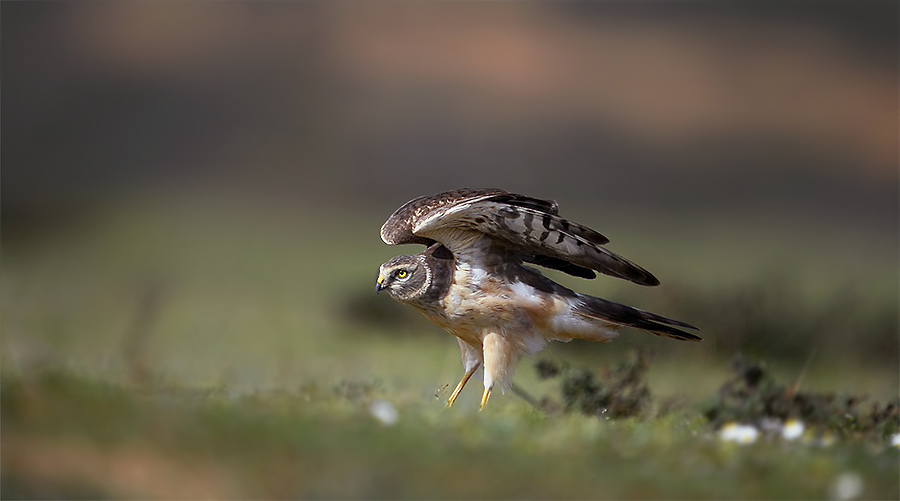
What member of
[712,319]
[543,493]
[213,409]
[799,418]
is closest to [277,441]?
[213,409]

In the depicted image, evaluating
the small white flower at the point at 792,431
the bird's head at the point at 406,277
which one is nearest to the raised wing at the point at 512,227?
the bird's head at the point at 406,277

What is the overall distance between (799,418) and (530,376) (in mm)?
3783

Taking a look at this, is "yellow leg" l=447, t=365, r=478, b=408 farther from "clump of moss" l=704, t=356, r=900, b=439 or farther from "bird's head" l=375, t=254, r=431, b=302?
"clump of moss" l=704, t=356, r=900, b=439

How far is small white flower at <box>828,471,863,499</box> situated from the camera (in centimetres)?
581

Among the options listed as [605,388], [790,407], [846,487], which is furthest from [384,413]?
[790,407]

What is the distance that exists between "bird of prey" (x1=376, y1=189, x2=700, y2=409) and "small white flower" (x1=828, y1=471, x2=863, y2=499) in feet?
8.07

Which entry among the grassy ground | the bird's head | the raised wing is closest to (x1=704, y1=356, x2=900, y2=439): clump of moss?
the grassy ground

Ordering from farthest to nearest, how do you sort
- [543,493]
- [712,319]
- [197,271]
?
[197,271] < [712,319] < [543,493]

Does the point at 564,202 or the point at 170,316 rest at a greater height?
the point at 564,202

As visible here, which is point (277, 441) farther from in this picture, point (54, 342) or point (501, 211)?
point (54, 342)

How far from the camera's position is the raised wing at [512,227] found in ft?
25.3

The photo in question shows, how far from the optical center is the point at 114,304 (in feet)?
53.1

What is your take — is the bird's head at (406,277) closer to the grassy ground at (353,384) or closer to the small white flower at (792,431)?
the grassy ground at (353,384)

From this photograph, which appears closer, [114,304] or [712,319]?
[712,319]
